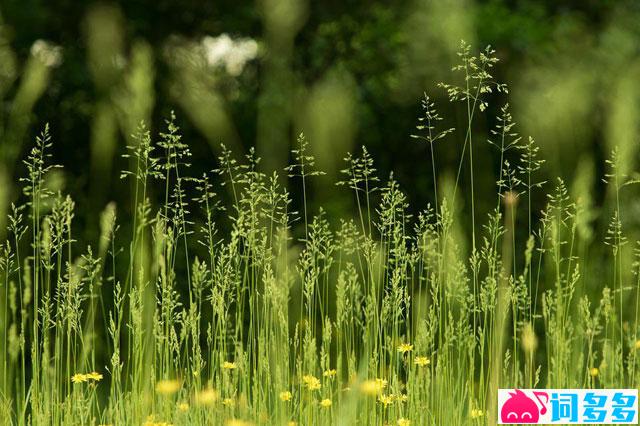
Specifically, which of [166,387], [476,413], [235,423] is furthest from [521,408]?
[166,387]

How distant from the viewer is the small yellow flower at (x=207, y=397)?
2.60m

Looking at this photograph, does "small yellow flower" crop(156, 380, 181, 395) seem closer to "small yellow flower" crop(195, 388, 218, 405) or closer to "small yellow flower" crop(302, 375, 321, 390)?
"small yellow flower" crop(195, 388, 218, 405)

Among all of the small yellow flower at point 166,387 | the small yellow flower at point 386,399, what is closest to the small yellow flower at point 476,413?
the small yellow flower at point 386,399

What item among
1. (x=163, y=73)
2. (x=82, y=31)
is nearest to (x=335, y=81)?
(x=163, y=73)

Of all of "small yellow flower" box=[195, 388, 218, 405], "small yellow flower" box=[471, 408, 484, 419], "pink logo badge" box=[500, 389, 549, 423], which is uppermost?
"small yellow flower" box=[195, 388, 218, 405]

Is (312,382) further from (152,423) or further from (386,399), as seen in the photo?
(152,423)

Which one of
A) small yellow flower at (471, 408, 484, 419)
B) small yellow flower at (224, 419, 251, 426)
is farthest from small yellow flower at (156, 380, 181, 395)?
small yellow flower at (471, 408, 484, 419)

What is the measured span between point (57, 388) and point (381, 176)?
2506 millimetres

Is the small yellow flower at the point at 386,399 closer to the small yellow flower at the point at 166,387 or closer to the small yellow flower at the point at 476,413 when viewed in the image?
the small yellow flower at the point at 476,413

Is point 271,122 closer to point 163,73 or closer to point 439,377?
point 163,73

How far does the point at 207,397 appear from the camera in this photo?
260 centimetres

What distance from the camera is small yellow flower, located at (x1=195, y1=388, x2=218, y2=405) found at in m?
2.60

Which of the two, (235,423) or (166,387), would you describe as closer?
(235,423)

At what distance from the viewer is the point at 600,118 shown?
16.0 feet
